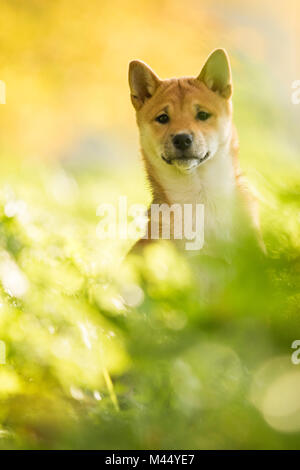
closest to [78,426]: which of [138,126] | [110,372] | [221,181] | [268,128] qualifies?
[110,372]

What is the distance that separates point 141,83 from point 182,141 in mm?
293

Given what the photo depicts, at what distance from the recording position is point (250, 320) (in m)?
0.28

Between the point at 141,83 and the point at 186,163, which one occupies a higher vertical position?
the point at 141,83

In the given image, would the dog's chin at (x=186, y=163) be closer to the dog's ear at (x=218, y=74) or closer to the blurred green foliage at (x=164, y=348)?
the dog's ear at (x=218, y=74)

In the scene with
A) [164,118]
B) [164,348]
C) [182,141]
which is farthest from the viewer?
[164,118]

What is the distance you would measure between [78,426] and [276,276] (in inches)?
5.1

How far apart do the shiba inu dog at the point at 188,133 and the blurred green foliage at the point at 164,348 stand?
1.19 m

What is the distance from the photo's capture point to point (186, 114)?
162cm

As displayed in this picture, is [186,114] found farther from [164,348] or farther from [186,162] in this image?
[164,348]

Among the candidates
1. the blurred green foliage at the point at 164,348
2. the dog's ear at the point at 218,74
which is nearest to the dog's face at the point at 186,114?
the dog's ear at the point at 218,74

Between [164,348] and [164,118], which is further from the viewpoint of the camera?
[164,118]

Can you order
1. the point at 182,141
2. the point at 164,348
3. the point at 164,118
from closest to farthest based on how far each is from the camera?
the point at 164,348 → the point at 182,141 → the point at 164,118

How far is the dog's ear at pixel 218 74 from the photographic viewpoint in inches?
60.9

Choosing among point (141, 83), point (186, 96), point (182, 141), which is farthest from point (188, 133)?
point (141, 83)
